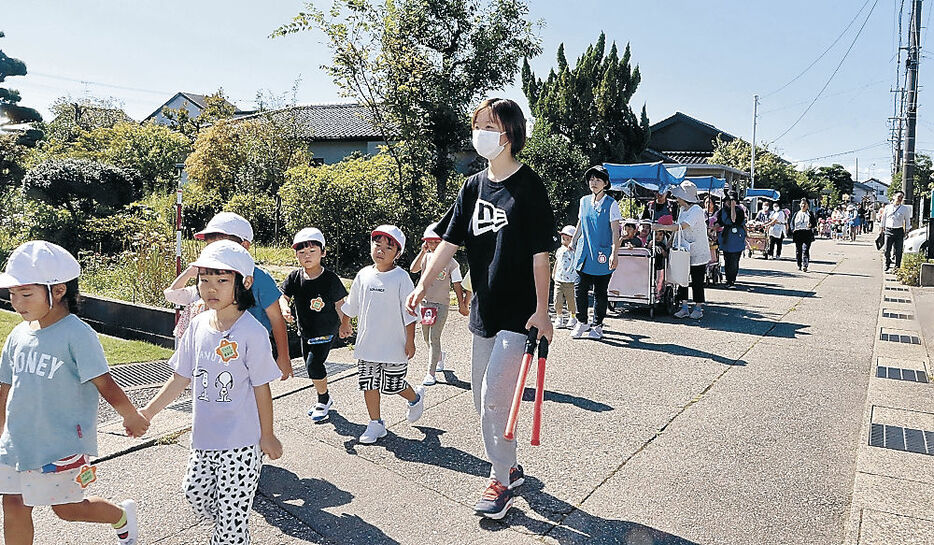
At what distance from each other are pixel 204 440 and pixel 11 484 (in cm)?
80

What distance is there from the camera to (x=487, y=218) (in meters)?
3.72

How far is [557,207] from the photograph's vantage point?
16453 millimetres

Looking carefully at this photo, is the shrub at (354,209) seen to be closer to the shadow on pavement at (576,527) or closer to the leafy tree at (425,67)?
the leafy tree at (425,67)

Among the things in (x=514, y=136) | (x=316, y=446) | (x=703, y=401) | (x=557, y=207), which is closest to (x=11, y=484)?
(x=316, y=446)

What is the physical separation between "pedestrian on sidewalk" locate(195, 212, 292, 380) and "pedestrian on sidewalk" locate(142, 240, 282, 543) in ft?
2.69

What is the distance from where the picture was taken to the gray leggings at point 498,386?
12.0ft

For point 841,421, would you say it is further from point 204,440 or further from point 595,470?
point 204,440

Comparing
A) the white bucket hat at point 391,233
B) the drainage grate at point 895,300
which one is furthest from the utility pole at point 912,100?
the white bucket hat at point 391,233

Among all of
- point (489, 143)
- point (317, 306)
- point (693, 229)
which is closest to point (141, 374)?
point (317, 306)

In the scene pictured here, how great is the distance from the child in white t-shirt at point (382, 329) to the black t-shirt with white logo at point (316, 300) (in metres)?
0.16

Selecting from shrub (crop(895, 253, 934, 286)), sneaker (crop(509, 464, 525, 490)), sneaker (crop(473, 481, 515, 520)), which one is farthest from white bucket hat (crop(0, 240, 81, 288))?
shrub (crop(895, 253, 934, 286))

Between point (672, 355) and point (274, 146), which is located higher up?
point (274, 146)

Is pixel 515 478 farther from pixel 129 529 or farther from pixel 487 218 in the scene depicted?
pixel 129 529

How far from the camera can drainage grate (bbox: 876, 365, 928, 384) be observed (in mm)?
6566
